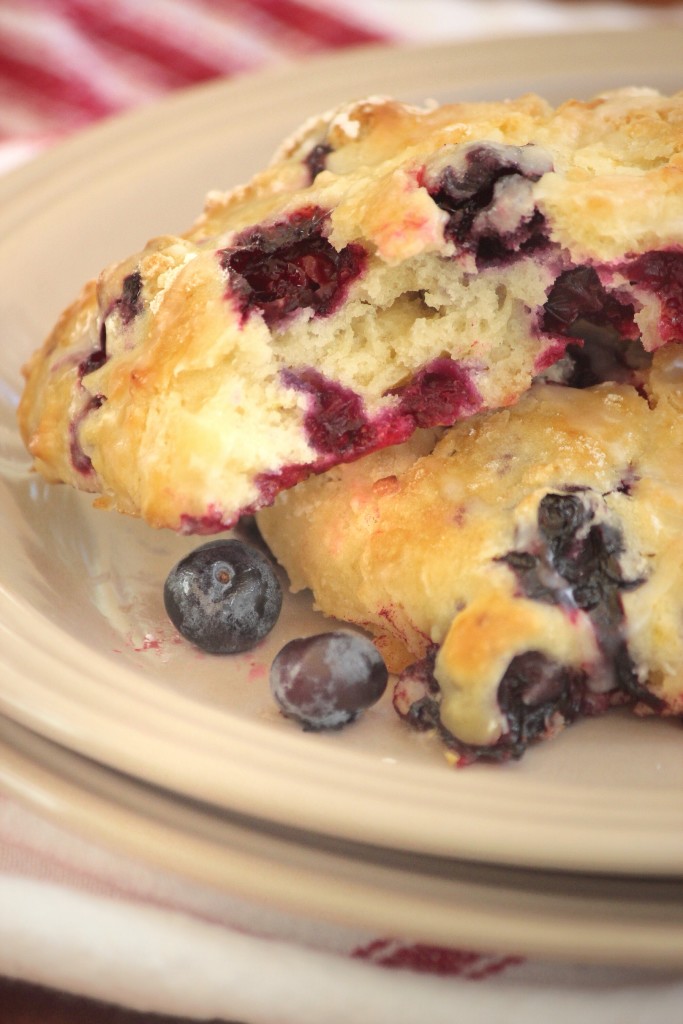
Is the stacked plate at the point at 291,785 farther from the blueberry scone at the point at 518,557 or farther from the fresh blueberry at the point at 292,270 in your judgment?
the fresh blueberry at the point at 292,270

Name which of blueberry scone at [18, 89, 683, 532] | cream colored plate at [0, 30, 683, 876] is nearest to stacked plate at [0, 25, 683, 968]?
cream colored plate at [0, 30, 683, 876]

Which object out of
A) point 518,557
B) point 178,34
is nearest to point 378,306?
point 518,557

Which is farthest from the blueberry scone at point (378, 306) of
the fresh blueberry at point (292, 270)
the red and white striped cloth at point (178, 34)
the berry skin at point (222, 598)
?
the red and white striped cloth at point (178, 34)

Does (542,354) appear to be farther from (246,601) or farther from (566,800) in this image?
(566,800)

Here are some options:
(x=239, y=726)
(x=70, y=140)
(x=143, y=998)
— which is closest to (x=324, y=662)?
(x=239, y=726)

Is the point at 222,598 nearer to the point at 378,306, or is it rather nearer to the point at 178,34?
the point at 378,306

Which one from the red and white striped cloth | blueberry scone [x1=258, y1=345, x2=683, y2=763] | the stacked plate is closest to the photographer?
the stacked plate

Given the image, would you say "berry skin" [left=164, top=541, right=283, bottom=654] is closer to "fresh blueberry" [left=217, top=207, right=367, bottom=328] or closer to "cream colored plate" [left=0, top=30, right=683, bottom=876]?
"cream colored plate" [left=0, top=30, right=683, bottom=876]

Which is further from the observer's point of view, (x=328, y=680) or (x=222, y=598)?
(x=222, y=598)
